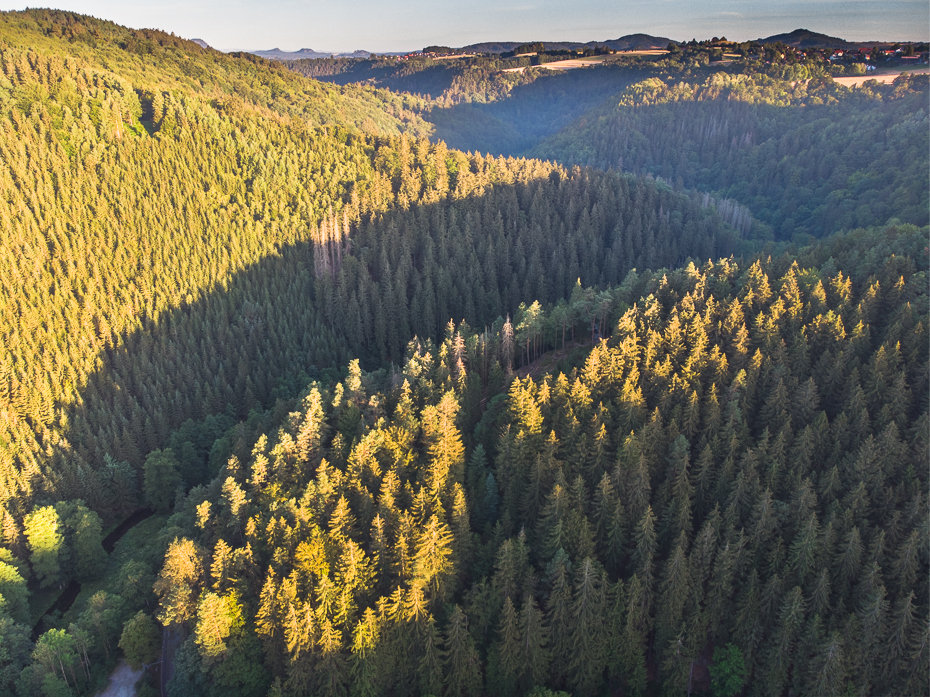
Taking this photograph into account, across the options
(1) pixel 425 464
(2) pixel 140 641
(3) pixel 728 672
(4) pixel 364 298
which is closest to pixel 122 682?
(2) pixel 140 641

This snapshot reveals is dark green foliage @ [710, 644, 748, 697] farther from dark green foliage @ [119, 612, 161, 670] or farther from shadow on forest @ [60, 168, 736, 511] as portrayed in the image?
shadow on forest @ [60, 168, 736, 511]

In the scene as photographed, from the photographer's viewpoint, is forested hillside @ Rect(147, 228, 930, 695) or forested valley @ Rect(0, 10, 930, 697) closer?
forested hillside @ Rect(147, 228, 930, 695)

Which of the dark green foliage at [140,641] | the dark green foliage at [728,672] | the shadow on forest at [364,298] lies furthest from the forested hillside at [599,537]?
the shadow on forest at [364,298]

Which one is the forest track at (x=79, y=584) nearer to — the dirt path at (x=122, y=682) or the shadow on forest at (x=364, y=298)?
the shadow on forest at (x=364, y=298)

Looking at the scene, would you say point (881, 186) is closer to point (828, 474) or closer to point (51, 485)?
point (828, 474)

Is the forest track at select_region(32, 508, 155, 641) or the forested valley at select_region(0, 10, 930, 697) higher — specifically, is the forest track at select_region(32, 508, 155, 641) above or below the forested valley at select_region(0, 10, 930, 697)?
below

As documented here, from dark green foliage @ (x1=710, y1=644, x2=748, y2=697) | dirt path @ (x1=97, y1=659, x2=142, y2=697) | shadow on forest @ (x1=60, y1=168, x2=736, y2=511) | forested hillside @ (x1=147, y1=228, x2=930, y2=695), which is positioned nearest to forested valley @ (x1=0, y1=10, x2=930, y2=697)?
dark green foliage @ (x1=710, y1=644, x2=748, y2=697)

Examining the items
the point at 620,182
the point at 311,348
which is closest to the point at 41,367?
the point at 311,348
